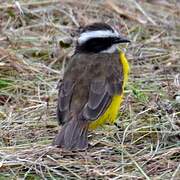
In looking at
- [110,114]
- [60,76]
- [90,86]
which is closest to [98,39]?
[90,86]

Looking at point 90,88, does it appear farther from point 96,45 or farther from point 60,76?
point 60,76

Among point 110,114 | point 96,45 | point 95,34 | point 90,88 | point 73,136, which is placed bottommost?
point 73,136

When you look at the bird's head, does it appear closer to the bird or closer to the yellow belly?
the bird

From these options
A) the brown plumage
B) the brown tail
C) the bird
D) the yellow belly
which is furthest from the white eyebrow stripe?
the brown tail

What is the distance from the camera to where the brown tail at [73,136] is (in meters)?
6.90

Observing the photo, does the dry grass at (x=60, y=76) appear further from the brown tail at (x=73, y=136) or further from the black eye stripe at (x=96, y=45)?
the black eye stripe at (x=96, y=45)

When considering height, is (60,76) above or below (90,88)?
below

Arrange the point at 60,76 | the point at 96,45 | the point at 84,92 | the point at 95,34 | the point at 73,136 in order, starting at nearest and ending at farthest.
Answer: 1. the point at 73,136
2. the point at 84,92
3. the point at 95,34
4. the point at 96,45
5. the point at 60,76

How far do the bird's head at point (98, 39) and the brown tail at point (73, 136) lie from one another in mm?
1062

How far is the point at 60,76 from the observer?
9297mm

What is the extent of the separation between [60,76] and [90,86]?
1.88 meters

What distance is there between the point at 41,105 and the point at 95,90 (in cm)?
103

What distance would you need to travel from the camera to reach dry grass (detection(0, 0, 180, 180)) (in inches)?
263

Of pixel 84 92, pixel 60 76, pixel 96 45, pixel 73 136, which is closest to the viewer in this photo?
pixel 73 136
